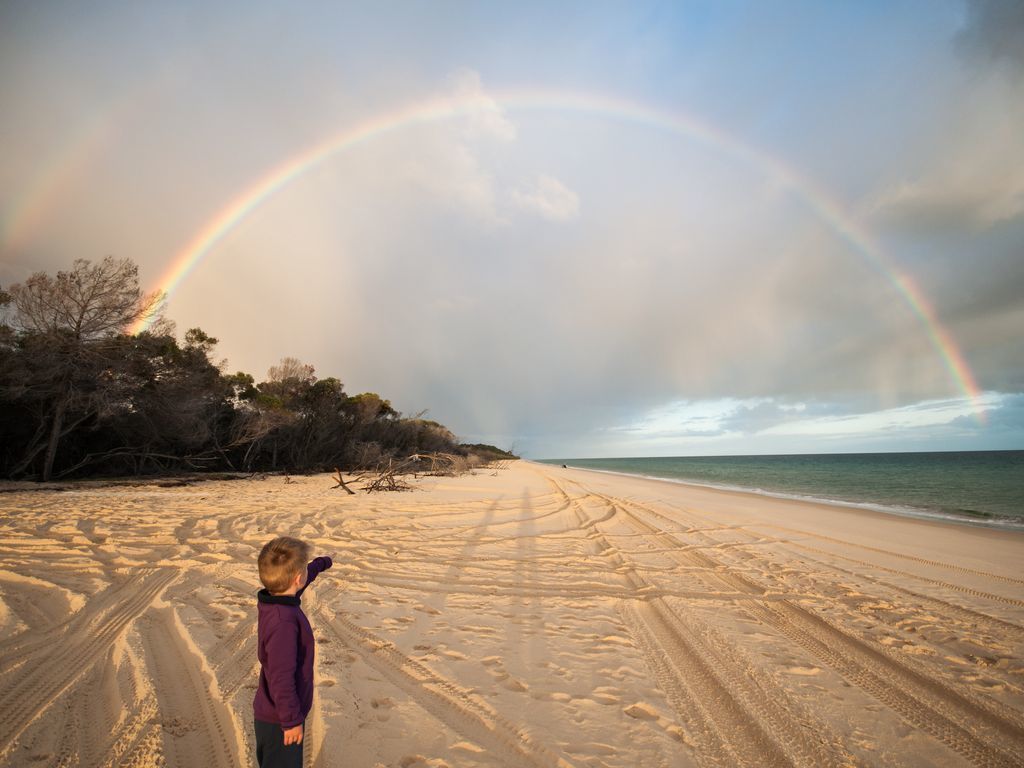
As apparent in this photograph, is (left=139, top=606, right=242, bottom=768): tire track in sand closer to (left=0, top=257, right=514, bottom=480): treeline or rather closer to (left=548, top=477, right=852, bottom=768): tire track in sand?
(left=548, top=477, right=852, bottom=768): tire track in sand

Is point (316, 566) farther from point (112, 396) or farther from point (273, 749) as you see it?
point (112, 396)

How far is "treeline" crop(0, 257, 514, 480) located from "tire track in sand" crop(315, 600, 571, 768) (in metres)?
16.4

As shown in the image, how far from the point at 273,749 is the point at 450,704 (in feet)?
4.35

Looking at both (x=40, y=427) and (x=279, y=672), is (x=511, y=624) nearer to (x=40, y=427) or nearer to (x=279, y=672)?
(x=279, y=672)

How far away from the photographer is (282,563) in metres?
2.16

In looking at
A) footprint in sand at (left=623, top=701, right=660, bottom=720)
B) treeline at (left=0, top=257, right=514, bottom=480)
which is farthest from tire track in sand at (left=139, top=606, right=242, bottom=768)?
treeline at (left=0, top=257, right=514, bottom=480)

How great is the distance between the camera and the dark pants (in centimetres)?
205

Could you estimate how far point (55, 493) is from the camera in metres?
12.8

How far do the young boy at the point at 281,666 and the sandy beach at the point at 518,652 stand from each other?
61cm

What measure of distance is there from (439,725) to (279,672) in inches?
52.9

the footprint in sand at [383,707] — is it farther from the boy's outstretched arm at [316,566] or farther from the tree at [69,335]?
the tree at [69,335]

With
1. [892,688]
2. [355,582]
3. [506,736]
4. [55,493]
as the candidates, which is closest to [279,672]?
[506,736]

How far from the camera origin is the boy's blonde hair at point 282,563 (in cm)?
212

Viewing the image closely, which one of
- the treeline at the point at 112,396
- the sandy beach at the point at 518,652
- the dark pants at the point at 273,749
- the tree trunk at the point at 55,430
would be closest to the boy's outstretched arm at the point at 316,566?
the dark pants at the point at 273,749
